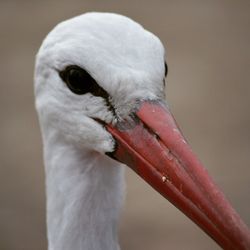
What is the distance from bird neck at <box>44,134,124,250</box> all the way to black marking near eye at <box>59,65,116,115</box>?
0.32 m

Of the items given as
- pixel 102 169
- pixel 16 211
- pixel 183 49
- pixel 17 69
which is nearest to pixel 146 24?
pixel 183 49

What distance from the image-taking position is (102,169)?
3715mm

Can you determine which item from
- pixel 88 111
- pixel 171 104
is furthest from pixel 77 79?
pixel 171 104

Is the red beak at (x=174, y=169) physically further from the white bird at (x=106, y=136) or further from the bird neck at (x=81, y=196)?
the bird neck at (x=81, y=196)

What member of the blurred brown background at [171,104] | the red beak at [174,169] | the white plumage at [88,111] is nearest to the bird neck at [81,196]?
the white plumage at [88,111]

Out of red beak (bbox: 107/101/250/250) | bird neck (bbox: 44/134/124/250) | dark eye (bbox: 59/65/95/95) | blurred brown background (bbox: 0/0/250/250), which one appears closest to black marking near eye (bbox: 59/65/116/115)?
dark eye (bbox: 59/65/95/95)

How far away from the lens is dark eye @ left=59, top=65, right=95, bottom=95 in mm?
3412

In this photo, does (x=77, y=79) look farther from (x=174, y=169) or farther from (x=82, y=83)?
(x=174, y=169)

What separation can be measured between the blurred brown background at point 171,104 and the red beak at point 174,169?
137 inches

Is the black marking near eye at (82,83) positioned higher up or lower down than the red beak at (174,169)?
higher up

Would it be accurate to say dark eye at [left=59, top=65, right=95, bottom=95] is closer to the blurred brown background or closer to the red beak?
the red beak

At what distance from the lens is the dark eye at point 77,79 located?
3412 millimetres

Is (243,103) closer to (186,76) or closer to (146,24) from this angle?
(186,76)

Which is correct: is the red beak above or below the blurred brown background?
below
